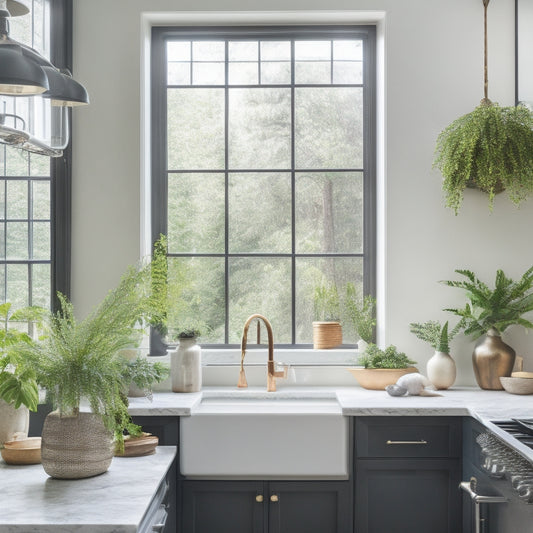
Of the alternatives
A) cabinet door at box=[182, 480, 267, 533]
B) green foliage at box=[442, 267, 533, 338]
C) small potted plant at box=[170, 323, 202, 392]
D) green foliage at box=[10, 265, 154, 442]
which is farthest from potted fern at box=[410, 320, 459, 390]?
green foliage at box=[10, 265, 154, 442]

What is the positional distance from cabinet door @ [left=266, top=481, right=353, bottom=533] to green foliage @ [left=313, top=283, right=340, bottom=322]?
107 centimetres

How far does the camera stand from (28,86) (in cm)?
179

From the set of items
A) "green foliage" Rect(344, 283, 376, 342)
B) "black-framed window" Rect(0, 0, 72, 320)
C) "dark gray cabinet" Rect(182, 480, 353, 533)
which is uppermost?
"black-framed window" Rect(0, 0, 72, 320)

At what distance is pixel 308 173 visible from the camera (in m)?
4.03

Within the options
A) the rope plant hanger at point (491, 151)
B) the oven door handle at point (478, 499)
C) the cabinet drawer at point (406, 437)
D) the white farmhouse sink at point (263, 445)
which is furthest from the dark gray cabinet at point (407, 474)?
the rope plant hanger at point (491, 151)

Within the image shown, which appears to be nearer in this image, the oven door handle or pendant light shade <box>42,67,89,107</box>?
pendant light shade <box>42,67,89,107</box>

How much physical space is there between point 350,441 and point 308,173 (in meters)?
1.56

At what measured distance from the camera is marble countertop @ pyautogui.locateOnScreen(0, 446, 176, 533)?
176cm

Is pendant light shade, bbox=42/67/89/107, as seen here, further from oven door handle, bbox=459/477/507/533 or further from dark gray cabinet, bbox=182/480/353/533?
oven door handle, bbox=459/477/507/533

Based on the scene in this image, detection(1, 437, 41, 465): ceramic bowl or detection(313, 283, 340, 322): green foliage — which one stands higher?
detection(313, 283, 340, 322): green foliage

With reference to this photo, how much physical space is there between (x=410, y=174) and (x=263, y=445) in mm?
1638

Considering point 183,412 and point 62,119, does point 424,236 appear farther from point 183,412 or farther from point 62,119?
point 62,119

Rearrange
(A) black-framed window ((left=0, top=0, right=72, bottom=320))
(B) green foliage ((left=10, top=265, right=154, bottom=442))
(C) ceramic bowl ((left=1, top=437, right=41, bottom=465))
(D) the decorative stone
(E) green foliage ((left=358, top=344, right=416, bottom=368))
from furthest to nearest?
(A) black-framed window ((left=0, top=0, right=72, bottom=320)) < (E) green foliage ((left=358, top=344, right=416, bottom=368)) < (D) the decorative stone < (C) ceramic bowl ((left=1, top=437, right=41, bottom=465)) < (B) green foliage ((left=10, top=265, right=154, bottom=442))

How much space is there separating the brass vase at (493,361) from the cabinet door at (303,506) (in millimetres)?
949
